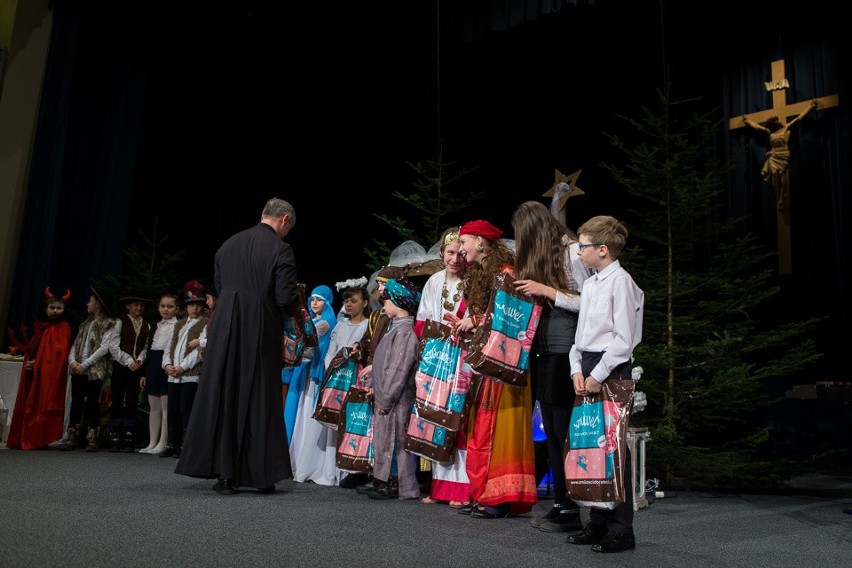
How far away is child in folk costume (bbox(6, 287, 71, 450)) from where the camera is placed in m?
6.39

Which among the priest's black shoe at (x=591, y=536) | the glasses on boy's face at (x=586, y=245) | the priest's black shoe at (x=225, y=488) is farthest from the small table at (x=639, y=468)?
the priest's black shoe at (x=225, y=488)

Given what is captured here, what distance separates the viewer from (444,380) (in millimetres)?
3518

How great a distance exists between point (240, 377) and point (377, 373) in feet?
2.58

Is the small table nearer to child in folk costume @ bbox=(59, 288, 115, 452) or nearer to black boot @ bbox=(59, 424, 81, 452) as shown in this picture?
child in folk costume @ bbox=(59, 288, 115, 452)

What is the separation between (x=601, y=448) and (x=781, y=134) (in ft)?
17.2

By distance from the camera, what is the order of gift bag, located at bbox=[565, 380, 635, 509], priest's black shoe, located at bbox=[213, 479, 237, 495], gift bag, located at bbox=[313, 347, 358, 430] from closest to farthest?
gift bag, located at bbox=[565, 380, 635, 509] < priest's black shoe, located at bbox=[213, 479, 237, 495] < gift bag, located at bbox=[313, 347, 358, 430]

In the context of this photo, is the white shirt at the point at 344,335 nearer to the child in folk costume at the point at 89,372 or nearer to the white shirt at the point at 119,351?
the white shirt at the point at 119,351

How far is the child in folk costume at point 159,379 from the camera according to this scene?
641 centimetres

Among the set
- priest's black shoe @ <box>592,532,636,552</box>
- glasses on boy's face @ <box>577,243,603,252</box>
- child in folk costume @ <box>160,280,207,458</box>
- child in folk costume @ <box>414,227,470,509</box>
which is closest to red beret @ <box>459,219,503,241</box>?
child in folk costume @ <box>414,227,470,509</box>

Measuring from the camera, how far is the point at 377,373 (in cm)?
399

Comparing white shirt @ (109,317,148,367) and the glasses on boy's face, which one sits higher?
the glasses on boy's face

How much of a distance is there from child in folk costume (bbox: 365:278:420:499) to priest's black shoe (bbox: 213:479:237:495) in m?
0.77

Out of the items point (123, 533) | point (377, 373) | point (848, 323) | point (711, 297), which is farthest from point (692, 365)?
point (123, 533)

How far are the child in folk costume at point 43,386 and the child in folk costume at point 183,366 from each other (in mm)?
1189
